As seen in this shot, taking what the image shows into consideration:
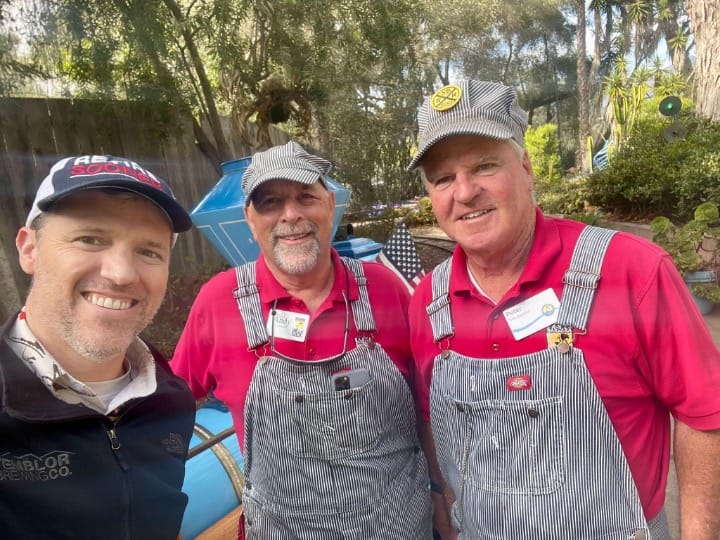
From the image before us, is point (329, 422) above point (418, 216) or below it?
below

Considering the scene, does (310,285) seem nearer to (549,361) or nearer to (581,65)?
(549,361)

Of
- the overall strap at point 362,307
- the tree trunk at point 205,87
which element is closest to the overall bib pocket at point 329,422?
the overall strap at point 362,307

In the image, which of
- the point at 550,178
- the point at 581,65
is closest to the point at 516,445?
the point at 581,65

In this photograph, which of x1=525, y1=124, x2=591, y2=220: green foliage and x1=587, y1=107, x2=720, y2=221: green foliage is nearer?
x1=525, y1=124, x2=591, y2=220: green foliage

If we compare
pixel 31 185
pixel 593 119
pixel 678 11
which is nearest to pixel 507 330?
pixel 31 185

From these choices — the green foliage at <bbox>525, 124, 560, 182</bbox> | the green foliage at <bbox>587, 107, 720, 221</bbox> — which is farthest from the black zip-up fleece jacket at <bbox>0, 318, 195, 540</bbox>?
the green foliage at <bbox>587, 107, 720, 221</bbox>

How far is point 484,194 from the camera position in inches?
34.6

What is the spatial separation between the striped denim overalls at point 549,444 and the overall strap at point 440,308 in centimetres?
5

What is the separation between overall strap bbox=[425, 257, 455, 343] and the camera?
0.93m

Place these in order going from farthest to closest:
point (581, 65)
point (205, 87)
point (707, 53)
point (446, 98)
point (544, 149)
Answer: point (707, 53)
point (544, 149)
point (581, 65)
point (205, 87)
point (446, 98)

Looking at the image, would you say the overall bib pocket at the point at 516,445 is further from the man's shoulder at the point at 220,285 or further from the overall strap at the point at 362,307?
the man's shoulder at the point at 220,285

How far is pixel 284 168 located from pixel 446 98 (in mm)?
391

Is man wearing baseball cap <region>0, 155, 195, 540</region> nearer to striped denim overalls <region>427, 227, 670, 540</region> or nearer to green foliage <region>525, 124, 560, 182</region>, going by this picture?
striped denim overalls <region>427, 227, 670, 540</region>

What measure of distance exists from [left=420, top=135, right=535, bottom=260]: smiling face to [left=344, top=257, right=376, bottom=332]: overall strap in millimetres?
284
